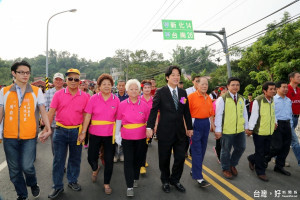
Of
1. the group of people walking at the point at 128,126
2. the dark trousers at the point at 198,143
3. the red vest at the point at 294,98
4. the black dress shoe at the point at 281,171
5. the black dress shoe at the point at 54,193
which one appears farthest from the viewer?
the red vest at the point at 294,98

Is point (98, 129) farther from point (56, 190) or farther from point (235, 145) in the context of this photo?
point (235, 145)

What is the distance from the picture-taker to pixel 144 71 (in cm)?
5272

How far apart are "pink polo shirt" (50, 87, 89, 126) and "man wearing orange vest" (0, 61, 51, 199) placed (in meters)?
0.26

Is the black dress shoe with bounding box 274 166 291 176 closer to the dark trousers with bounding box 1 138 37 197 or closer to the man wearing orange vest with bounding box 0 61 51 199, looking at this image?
the man wearing orange vest with bounding box 0 61 51 199

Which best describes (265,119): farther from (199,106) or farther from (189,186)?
(189,186)

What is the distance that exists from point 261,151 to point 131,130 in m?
2.66

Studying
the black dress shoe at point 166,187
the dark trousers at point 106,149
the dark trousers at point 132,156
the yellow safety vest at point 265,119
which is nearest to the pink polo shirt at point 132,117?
the dark trousers at point 132,156

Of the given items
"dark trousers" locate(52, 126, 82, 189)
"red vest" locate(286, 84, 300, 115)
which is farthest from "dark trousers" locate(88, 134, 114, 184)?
"red vest" locate(286, 84, 300, 115)

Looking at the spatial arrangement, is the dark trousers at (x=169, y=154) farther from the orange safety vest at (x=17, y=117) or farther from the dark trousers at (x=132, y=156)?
the orange safety vest at (x=17, y=117)

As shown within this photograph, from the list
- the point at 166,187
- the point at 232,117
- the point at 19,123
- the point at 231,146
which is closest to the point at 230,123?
the point at 232,117

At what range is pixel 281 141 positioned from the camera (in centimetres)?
433

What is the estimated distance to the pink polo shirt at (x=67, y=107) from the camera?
3398 mm

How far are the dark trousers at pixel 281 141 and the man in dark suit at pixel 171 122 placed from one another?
203cm

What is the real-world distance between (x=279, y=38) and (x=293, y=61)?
252 cm
